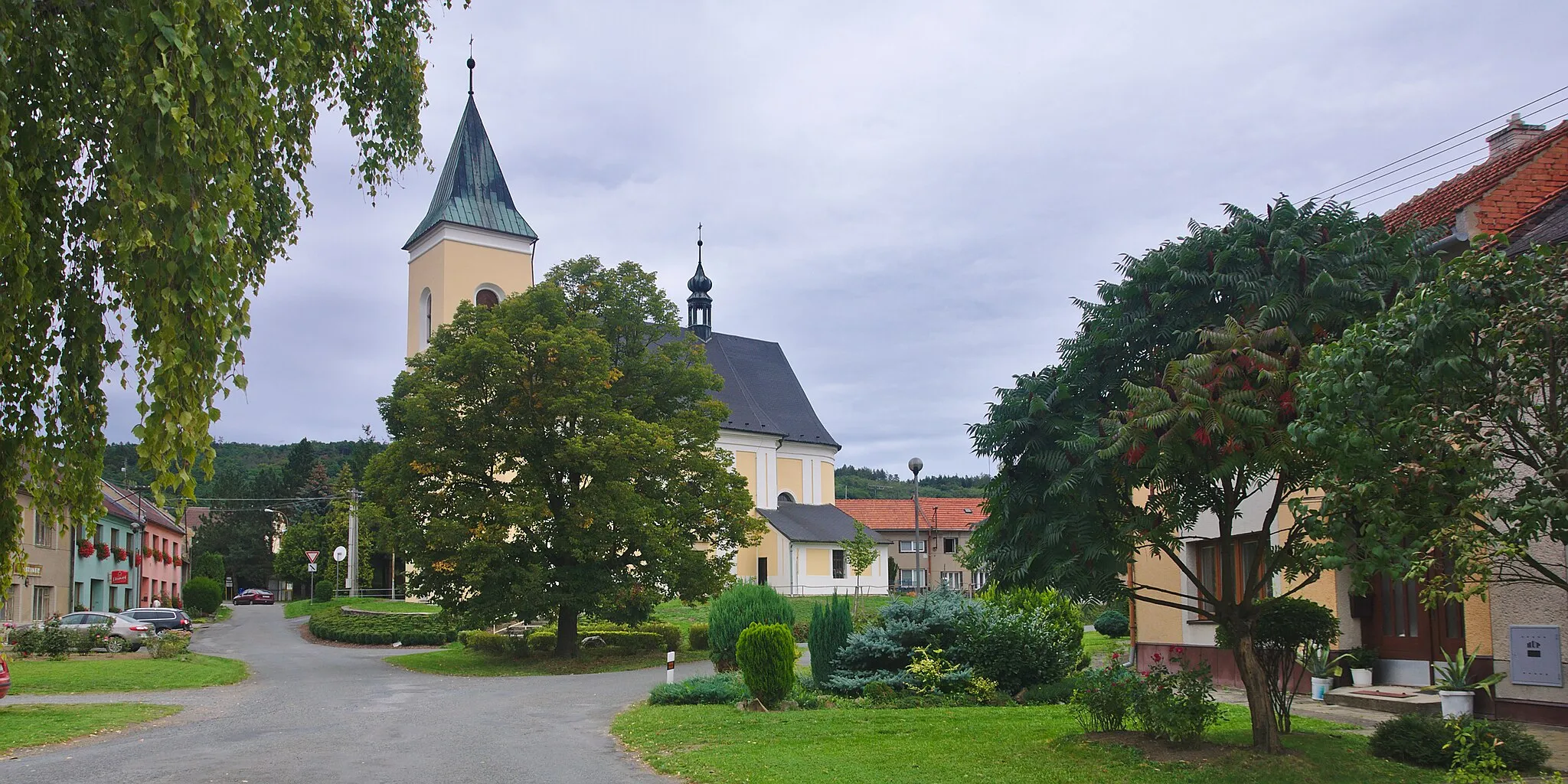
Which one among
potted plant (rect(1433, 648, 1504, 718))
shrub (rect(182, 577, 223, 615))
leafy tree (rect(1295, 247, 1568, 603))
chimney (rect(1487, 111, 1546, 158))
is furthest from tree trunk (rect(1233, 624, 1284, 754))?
shrub (rect(182, 577, 223, 615))

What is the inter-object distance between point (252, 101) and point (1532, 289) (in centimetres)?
694

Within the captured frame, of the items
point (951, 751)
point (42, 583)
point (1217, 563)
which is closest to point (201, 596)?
point (42, 583)

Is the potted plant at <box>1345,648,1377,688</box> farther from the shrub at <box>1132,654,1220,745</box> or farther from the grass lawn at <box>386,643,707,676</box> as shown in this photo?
the grass lawn at <box>386,643,707,676</box>

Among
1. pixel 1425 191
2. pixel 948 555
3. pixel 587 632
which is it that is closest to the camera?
pixel 1425 191

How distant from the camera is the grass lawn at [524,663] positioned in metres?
27.2

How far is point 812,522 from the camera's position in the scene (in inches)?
2420

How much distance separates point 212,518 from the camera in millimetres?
92062

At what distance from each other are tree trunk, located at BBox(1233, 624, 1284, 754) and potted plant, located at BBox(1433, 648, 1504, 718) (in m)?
2.79

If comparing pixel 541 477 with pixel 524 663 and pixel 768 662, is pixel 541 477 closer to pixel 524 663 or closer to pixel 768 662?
pixel 524 663

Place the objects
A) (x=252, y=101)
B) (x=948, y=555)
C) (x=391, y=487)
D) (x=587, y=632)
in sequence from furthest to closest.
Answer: (x=948, y=555), (x=587, y=632), (x=391, y=487), (x=252, y=101)

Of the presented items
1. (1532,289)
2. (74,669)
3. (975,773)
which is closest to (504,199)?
(74,669)

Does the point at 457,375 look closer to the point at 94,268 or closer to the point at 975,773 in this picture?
the point at 975,773

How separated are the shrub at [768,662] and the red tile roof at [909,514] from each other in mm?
68759

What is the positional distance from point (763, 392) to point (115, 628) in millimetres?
38254
